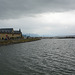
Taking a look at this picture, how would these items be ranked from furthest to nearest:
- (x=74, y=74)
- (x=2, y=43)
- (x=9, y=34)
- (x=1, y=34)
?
(x=9, y=34)
(x=1, y=34)
(x=2, y=43)
(x=74, y=74)

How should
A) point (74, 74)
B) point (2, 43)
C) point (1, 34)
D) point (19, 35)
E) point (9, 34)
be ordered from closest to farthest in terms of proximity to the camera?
point (74, 74) → point (2, 43) → point (1, 34) → point (9, 34) → point (19, 35)

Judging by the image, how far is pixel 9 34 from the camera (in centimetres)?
10644

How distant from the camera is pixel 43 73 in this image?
52.9 feet

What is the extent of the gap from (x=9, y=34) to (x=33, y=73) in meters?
94.7

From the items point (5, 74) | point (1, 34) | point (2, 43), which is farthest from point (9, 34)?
point (5, 74)

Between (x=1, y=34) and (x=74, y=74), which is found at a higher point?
(x=1, y=34)

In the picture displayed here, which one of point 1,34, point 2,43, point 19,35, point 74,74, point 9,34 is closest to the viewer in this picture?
point 74,74

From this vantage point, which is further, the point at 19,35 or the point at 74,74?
the point at 19,35

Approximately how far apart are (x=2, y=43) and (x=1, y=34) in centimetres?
2771

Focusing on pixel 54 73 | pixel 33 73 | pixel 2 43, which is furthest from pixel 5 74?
pixel 2 43

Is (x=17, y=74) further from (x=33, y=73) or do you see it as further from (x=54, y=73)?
(x=54, y=73)

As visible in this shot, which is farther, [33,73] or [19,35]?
[19,35]

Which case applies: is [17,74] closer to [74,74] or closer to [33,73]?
[33,73]

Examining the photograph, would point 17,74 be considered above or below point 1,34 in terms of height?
below
